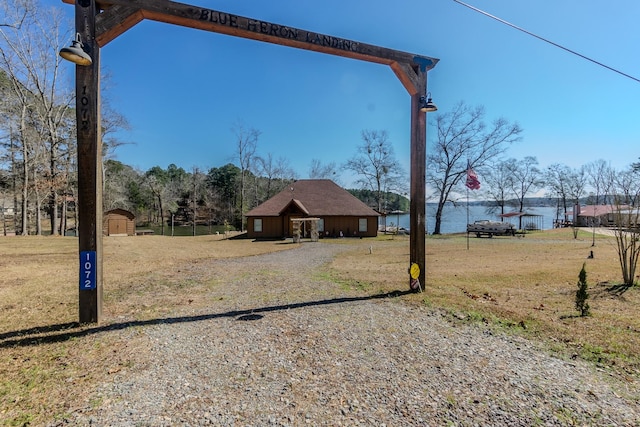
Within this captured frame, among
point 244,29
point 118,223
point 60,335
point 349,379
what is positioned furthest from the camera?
point 118,223

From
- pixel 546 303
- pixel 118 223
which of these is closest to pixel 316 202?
pixel 118 223

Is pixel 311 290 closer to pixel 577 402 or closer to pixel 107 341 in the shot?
pixel 107 341

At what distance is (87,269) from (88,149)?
5.73 feet

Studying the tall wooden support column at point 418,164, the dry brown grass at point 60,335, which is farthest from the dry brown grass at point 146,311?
the tall wooden support column at point 418,164

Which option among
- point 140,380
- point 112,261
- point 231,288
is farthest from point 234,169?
point 140,380

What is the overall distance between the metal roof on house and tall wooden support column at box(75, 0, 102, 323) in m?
22.4

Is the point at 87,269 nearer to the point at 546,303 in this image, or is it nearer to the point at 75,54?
the point at 75,54

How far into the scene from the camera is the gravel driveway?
8.43 feet

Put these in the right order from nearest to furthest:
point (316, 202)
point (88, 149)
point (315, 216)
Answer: point (88, 149) < point (315, 216) < point (316, 202)

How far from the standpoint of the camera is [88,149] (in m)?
4.50

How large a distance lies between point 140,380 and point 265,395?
4.26 ft

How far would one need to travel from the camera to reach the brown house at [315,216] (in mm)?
27734

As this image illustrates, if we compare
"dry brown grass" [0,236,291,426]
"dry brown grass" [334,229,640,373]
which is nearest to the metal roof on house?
"dry brown grass" [334,229,640,373]

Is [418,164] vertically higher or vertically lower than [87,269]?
higher
